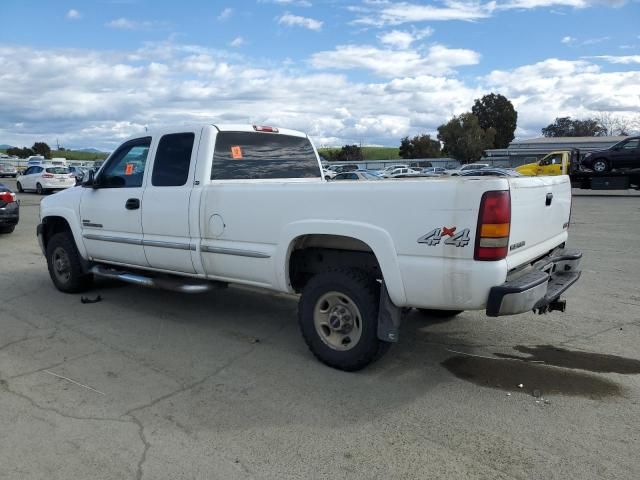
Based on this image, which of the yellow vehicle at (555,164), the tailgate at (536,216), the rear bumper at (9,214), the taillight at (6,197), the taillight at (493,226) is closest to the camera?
the taillight at (493,226)

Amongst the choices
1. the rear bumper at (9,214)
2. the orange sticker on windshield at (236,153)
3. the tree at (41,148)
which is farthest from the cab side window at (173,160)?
the tree at (41,148)

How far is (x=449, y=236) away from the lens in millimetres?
3578

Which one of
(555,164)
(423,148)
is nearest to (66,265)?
(555,164)

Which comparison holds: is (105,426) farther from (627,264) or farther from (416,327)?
(627,264)

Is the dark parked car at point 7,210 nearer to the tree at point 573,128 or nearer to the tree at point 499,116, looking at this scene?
the tree at point 499,116

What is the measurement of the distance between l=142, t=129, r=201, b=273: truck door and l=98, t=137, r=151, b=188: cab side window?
276 millimetres

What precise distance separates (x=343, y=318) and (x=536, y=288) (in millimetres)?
1468

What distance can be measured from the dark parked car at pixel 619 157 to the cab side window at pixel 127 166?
23.9m

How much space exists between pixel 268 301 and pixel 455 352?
2.58m

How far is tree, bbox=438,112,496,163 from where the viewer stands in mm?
70312

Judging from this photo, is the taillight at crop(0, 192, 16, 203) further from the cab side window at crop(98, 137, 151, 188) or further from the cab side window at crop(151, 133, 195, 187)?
the cab side window at crop(151, 133, 195, 187)

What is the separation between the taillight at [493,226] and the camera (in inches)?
136

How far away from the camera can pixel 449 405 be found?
375cm

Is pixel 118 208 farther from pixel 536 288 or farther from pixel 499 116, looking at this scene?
pixel 499 116
